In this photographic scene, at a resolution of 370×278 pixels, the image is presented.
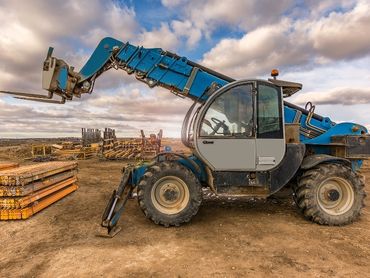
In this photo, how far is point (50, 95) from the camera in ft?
22.4

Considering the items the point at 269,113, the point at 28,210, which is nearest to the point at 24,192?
the point at 28,210

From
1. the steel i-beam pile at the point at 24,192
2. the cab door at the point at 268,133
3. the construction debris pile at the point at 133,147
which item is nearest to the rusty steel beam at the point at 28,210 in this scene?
the steel i-beam pile at the point at 24,192

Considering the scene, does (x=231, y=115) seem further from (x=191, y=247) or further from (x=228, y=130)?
(x=191, y=247)

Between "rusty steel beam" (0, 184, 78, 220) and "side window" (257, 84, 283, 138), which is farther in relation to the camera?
"rusty steel beam" (0, 184, 78, 220)

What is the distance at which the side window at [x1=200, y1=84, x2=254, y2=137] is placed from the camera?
5898 millimetres

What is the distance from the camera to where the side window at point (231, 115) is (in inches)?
232

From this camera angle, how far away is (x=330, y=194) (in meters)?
6.04

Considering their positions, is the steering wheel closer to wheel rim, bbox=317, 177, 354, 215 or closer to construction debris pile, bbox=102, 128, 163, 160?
wheel rim, bbox=317, 177, 354, 215

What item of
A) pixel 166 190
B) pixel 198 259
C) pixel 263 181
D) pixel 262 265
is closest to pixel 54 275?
pixel 198 259

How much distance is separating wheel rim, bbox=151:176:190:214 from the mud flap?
2.25 feet

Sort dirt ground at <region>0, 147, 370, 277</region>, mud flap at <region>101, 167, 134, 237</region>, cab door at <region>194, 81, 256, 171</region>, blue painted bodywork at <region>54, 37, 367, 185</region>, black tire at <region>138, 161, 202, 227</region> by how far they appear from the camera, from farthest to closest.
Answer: blue painted bodywork at <region>54, 37, 367, 185</region> → cab door at <region>194, 81, 256, 171</region> → black tire at <region>138, 161, 202, 227</region> → mud flap at <region>101, 167, 134, 237</region> → dirt ground at <region>0, 147, 370, 277</region>

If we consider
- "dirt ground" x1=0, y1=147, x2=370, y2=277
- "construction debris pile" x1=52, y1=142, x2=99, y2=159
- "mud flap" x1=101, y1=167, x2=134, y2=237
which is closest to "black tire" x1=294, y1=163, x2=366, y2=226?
"dirt ground" x1=0, y1=147, x2=370, y2=277

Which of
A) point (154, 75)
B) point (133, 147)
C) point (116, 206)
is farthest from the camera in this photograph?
point (133, 147)

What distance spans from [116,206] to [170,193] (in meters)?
1.13
